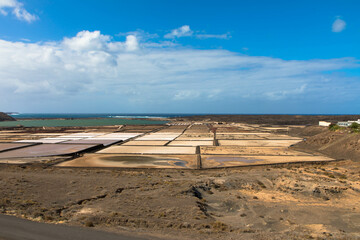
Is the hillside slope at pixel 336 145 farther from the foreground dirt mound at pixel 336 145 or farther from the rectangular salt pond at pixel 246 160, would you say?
the rectangular salt pond at pixel 246 160

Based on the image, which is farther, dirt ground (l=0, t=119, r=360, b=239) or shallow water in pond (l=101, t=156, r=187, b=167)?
shallow water in pond (l=101, t=156, r=187, b=167)

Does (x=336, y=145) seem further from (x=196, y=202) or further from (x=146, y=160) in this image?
(x=196, y=202)

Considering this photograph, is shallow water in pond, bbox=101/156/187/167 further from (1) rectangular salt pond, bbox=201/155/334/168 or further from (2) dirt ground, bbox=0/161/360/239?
(2) dirt ground, bbox=0/161/360/239

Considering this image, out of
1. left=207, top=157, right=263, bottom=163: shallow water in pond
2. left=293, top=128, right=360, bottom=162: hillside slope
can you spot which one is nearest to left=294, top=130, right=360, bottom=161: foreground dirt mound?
left=293, top=128, right=360, bottom=162: hillside slope

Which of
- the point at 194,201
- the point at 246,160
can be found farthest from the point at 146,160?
the point at 194,201

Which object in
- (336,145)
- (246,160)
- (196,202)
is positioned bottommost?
(246,160)

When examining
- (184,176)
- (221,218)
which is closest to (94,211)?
(221,218)

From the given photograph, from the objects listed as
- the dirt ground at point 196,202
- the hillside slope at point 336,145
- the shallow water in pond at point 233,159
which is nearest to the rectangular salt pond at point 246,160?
the shallow water in pond at point 233,159

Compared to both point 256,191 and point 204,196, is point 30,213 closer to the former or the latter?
point 204,196
